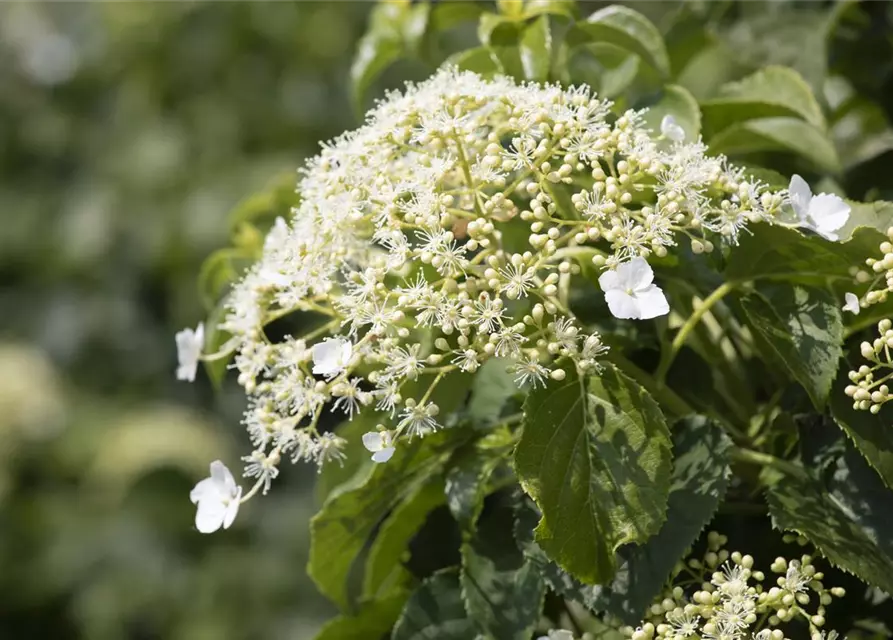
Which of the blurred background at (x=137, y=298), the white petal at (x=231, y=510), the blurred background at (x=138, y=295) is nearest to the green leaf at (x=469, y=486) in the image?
the white petal at (x=231, y=510)

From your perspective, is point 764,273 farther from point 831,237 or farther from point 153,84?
point 153,84

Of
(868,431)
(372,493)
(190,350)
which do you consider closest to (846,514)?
(868,431)

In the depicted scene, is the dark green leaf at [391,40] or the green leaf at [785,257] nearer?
the green leaf at [785,257]

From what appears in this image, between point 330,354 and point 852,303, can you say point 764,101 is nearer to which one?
point 852,303

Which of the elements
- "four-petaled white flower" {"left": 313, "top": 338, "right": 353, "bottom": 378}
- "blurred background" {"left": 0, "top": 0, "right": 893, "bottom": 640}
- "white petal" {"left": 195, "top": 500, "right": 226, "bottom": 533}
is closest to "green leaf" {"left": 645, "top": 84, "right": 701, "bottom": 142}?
"four-petaled white flower" {"left": 313, "top": 338, "right": 353, "bottom": 378}

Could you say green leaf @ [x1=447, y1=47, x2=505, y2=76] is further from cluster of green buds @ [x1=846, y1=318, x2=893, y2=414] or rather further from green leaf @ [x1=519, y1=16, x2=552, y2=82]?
cluster of green buds @ [x1=846, y1=318, x2=893, y2=414]

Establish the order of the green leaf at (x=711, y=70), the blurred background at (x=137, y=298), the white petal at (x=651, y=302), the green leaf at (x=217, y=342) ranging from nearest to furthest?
the white petal at (x=651, y=302)
the green leaf at (x=217, y=342)
the green leaf at (x=711, y=70)
the blurred background at (x=137, y=298)

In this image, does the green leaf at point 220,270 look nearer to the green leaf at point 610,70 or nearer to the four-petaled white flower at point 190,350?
the four-petaled white flower at point 190,350
